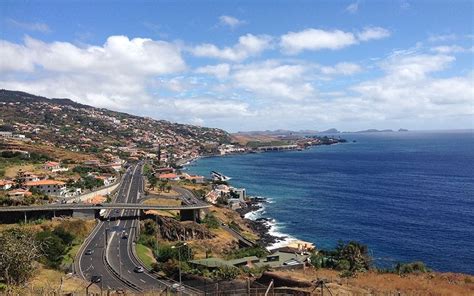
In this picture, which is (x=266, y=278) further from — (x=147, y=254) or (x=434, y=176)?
(x=434, y=176)

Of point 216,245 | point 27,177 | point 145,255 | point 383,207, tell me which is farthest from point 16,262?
point 383,207

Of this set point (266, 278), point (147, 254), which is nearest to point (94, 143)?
point (147, 254)

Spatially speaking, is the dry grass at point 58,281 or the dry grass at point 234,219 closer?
the dry grass at point 58,281

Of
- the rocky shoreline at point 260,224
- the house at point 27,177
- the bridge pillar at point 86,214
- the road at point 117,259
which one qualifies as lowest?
the rocky shoreline at point 260,224

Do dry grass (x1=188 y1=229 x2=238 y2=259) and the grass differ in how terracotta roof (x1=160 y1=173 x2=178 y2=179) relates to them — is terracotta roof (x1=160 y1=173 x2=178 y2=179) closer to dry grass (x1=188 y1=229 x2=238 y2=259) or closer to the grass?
dry grass (x1=188 y1=229 x2=238 y2=259)

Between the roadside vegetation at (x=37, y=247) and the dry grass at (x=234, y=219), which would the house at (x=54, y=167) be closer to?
the dry grass at (x=234, y=219)

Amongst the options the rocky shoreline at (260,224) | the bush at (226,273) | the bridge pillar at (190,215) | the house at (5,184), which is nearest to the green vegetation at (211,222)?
the bridge pillar at (190,215)
